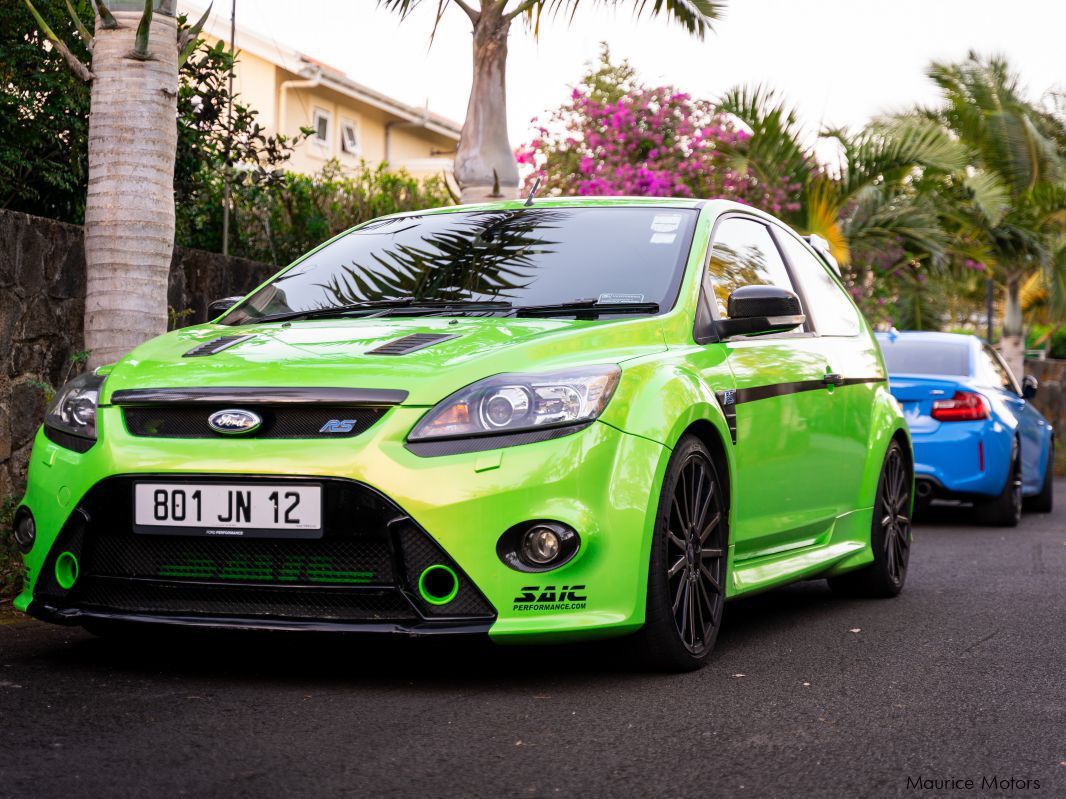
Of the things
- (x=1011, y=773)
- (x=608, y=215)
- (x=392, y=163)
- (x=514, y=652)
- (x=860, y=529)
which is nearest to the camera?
(x=1011, y=773)

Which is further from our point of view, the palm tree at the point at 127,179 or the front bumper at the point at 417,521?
the palm tree at the point at 127,179

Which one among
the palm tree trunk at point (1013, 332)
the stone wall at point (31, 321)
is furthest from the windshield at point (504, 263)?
Result: the palm tree trunk at point (1013, 332)

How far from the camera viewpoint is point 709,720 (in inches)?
170

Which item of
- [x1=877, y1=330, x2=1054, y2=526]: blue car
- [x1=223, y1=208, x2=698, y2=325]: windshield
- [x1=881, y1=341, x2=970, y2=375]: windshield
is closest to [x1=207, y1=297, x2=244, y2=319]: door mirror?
[x1=223, y1=208, x2=698, y2=325]: windshield

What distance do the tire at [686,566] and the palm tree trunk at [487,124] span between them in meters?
6.73

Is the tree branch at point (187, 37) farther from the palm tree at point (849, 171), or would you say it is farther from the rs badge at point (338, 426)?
the palm tree at point (849, 171)

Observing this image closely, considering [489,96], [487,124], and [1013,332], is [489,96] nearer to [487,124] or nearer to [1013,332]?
[487,124]

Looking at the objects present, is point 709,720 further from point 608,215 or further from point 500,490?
point 608,215

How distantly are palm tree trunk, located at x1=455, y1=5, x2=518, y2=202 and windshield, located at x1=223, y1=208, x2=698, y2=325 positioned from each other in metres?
5.49

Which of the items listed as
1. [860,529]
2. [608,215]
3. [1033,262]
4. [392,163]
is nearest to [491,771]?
[608,215]

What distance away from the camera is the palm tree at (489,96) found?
37.8 ft

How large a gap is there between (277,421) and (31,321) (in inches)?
139

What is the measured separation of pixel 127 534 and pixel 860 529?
11.3 ft

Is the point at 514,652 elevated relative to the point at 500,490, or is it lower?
lower
